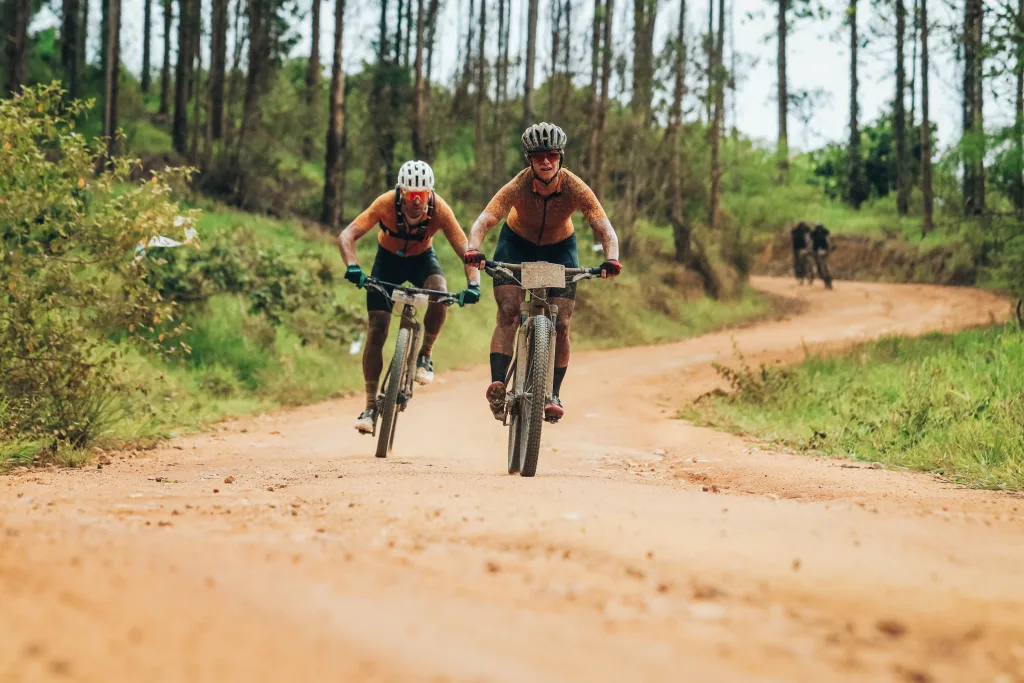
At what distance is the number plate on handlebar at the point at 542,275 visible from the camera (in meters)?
6.53

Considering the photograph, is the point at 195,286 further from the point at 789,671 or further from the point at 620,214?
the point at 620,214

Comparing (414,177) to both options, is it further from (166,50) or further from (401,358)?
(166,50)

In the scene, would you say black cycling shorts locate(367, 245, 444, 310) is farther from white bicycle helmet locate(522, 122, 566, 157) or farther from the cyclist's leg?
white bicycle helmet locate(522, 122, 566, 157)

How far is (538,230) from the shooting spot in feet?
23.5

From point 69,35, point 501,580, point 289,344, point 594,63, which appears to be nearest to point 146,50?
point 69,35

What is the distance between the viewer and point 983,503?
210 inches

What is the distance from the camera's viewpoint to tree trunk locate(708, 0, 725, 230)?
30188 mm

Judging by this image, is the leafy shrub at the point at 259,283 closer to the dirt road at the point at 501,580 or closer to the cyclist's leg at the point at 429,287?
the cyclist's leg at the point at 429,287

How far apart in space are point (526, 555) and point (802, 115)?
4689cm

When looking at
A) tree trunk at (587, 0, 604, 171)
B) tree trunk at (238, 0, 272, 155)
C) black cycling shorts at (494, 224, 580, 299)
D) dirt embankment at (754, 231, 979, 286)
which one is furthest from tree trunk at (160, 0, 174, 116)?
black cycling shorts at (494, 224, 580, 299)

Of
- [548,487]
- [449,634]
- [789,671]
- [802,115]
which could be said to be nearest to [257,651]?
[449,634]

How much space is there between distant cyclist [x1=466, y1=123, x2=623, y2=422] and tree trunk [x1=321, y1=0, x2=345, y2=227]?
672 inches

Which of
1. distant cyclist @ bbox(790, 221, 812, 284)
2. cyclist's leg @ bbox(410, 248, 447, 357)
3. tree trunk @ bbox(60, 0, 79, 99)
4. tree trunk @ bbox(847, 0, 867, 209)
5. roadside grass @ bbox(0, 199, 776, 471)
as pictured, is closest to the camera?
cyclist's leg @ bbox(410, 248, 447, 357)

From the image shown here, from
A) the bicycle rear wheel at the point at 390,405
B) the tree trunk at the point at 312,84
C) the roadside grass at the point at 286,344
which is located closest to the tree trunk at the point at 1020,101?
the roadside grass at the point at 286,344
